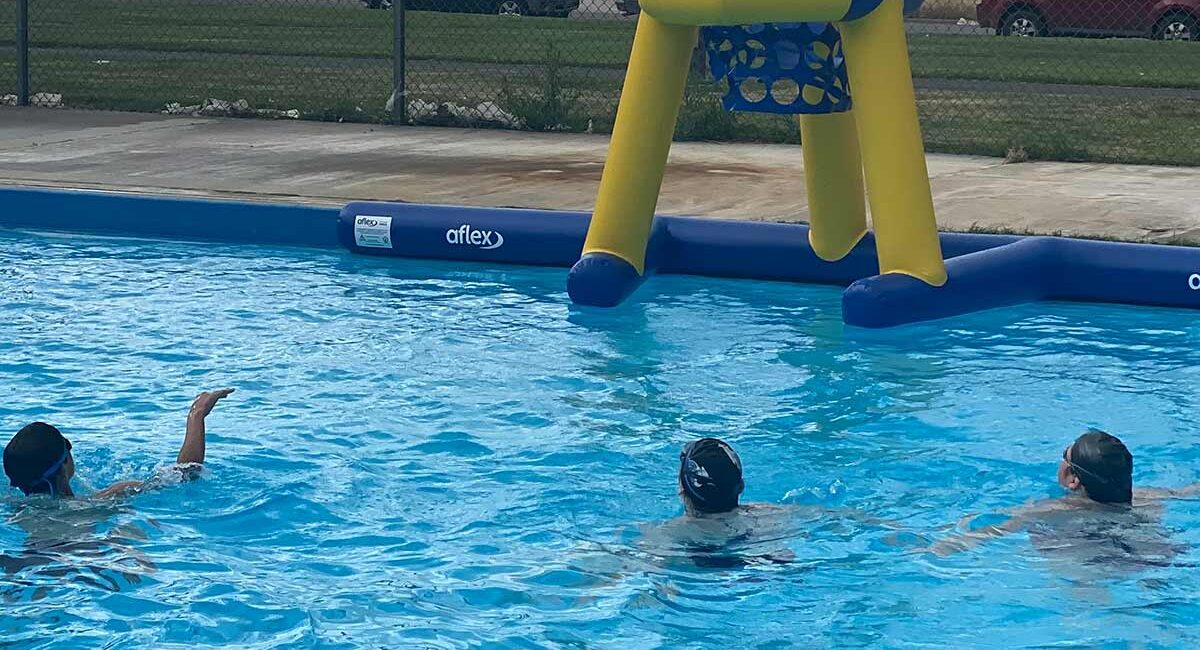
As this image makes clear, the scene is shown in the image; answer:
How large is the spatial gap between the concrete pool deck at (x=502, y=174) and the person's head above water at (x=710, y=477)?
5.10 metres

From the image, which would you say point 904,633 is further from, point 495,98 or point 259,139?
point 495,98

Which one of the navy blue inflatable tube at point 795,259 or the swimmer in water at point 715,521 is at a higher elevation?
the navy blue inflatable tube at point 795,259

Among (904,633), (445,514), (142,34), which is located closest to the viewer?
(904,633)

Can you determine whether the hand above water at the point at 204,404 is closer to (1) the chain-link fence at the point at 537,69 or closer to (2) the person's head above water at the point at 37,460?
(2) the person's head above water at the point at 37,460

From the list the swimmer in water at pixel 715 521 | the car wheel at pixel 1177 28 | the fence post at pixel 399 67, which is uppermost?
the car wheel at pixel 1177 28

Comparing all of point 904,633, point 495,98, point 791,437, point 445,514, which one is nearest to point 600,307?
point 791,437

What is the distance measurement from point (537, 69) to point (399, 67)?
4189mm

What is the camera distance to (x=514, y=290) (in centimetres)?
954

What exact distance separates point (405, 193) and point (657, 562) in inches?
259

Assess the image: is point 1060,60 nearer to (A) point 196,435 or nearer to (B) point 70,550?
(A) point 196,435

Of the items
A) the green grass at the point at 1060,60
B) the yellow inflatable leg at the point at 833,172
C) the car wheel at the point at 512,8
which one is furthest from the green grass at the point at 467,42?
the yellow inflatable leg at the point at 833,172

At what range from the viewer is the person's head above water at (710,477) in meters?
5.24

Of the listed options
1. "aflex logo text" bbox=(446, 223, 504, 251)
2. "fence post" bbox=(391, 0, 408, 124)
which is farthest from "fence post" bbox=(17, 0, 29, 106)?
"aflex logo text" bbox=(446, 223, 504, 251)

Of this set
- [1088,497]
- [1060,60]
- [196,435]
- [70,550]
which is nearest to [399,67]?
[1060,60]
